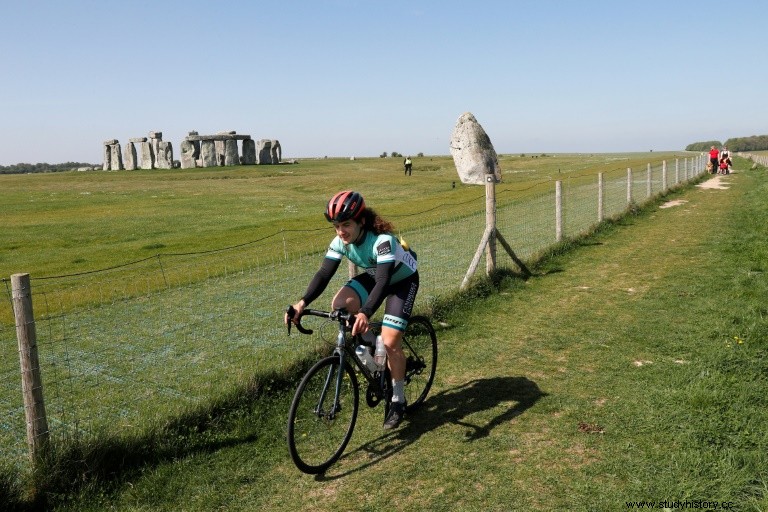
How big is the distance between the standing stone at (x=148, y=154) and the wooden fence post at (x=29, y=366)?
271ft

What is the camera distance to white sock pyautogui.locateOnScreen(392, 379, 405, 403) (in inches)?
229

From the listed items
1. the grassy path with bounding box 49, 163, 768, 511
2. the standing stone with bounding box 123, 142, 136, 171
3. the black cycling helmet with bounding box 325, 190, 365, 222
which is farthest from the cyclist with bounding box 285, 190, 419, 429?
the standing stone with bounding box 123, 142, 136, 171

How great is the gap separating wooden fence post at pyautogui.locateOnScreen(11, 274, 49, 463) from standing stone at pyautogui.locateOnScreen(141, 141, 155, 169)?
82.5m

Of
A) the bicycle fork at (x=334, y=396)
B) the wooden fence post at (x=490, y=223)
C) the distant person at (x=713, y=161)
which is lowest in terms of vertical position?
the bicycle fork at (x=334, y=396)

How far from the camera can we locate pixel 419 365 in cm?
628

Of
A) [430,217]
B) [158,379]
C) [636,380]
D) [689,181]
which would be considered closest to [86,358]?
[158,379]

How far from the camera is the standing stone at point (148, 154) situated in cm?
8162

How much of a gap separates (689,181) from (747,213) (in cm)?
1598

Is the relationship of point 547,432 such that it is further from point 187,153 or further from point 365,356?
point 187,153

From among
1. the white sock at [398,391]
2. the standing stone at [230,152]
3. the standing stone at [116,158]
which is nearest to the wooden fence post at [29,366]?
the white sock at [398,391]

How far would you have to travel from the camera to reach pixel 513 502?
466 cm

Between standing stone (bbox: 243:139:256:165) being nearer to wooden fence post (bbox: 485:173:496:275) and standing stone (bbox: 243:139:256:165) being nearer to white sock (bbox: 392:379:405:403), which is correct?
wooden fence post (bbox: 485:173:496:275)

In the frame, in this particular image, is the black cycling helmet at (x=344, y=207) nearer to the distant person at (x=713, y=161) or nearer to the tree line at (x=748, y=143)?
the distant person at (x=713, y=161)

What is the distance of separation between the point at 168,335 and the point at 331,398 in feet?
17.1
